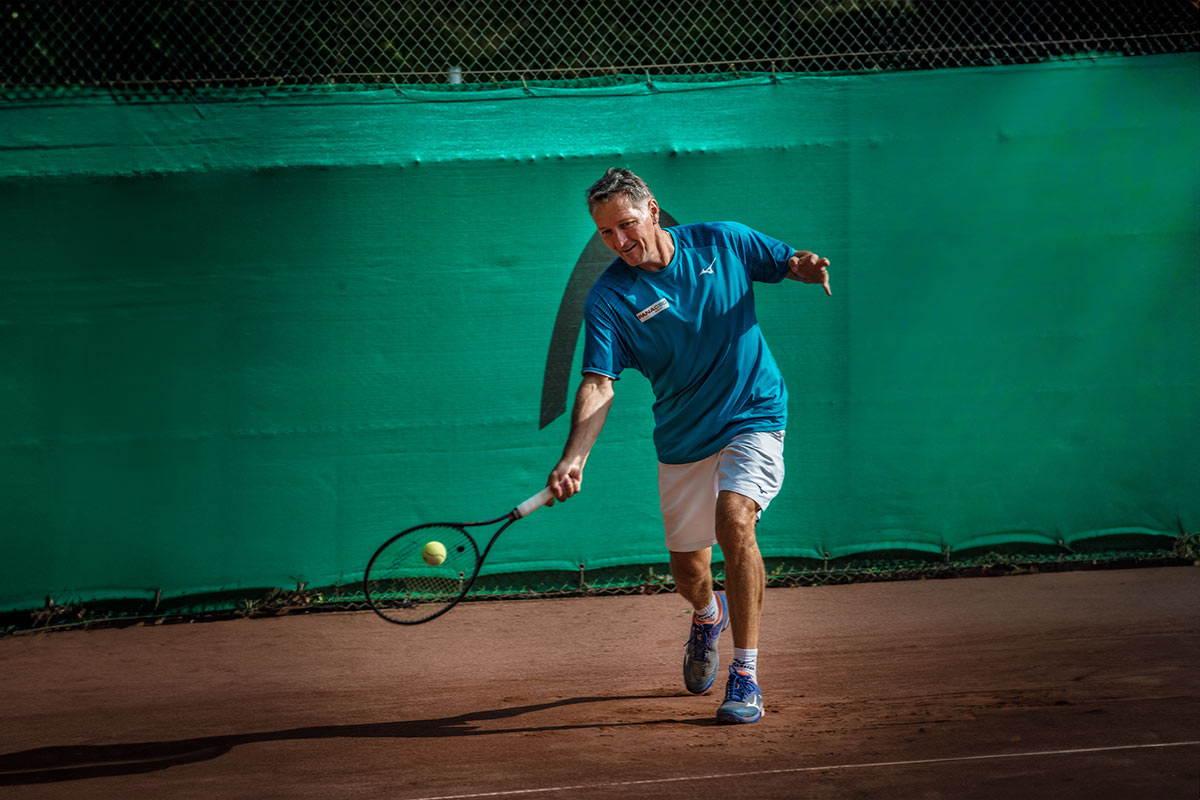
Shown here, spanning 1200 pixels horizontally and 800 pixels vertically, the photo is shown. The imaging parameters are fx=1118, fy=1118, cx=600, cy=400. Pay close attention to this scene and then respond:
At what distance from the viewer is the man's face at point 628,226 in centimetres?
361

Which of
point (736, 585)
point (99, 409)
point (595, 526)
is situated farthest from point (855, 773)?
point (99, 409)

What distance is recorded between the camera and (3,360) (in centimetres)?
501

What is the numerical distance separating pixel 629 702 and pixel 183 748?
1485mm

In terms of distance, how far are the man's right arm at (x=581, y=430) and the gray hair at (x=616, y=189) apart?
572 mm

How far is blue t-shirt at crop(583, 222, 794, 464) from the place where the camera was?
148 inches

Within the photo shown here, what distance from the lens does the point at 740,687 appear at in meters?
3.60

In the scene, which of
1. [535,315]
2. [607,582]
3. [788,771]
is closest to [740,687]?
[788,771]

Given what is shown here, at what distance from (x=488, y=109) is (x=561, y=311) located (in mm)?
984

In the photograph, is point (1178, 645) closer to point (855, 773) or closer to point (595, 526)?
point (855, 773)

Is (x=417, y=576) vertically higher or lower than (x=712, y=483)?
lower

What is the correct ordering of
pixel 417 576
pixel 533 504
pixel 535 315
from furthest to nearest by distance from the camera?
1. pixel 535 315
2. pixel 417 576
3. pixel 533 504

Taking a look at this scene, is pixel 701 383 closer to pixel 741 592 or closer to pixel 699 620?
pixel 741 592

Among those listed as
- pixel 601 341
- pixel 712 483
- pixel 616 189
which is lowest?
pixel 712 483

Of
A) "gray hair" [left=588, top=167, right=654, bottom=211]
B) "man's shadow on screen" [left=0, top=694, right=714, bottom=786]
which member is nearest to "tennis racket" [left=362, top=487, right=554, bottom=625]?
"man's shadow on screen" [left=0, top=694, right=714, bottom=786]
